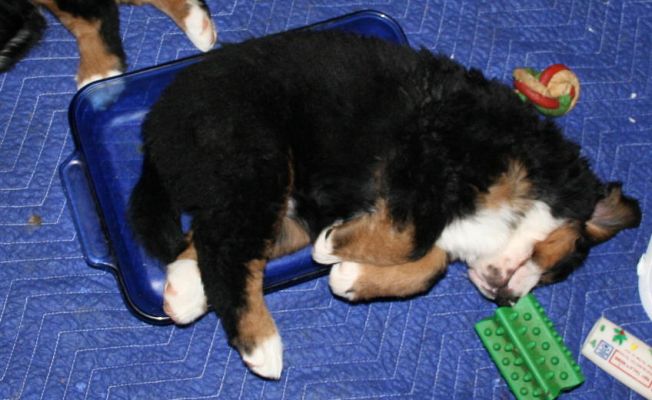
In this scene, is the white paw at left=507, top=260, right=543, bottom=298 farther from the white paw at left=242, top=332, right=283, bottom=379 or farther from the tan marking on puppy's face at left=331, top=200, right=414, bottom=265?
the white paw at left=242, top=332, right=283, bottom=379

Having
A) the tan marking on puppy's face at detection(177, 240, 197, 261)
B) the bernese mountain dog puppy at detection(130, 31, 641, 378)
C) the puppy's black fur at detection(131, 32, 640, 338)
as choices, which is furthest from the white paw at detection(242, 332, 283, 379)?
the tan marking on puppy's face at detection(177, 240, 197, 261)

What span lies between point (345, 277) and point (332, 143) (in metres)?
0.43

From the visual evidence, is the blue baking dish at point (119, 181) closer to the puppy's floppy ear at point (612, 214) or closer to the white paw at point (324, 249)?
the white paw at point (324, 249)

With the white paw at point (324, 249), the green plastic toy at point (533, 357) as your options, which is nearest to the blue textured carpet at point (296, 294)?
the green plastic toy at point (533, 357)

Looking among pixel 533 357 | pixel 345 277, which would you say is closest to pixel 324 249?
pixel 345 277

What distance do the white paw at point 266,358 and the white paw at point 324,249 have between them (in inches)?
10.9

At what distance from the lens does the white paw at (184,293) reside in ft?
8.40

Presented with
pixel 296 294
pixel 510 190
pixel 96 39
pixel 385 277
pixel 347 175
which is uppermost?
pixel 510 190

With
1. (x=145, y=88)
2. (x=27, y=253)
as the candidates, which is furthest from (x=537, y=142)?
(x=27, y=253)

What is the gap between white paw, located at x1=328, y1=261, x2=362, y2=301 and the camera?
8.42ft

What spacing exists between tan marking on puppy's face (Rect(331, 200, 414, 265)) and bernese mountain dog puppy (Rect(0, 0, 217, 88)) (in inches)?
39.7

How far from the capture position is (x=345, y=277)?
2.58 metres

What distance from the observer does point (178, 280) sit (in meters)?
2.57

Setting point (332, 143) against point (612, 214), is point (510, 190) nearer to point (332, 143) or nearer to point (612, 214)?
point (612, 214)
